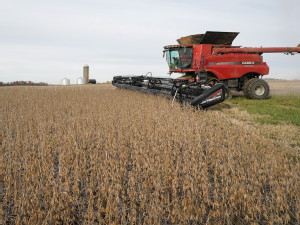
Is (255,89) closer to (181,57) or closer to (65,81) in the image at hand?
(181,57)

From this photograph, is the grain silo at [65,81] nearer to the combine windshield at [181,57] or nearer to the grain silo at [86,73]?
the grain silo at [86,73]

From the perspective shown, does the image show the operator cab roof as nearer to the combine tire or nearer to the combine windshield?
the combine windshield

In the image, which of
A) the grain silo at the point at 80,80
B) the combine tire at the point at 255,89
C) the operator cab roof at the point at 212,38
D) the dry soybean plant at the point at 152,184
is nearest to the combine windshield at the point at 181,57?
the operator cab roof at the point at 212,38

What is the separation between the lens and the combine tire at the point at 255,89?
9443 millimetres

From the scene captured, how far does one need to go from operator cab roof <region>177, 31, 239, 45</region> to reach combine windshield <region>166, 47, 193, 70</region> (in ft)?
1.88

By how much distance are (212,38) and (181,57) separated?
1.36 m

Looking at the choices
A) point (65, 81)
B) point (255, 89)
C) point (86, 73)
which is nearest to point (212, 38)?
point (255, 89)

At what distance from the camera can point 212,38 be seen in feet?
31.5

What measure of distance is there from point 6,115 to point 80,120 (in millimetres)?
2255

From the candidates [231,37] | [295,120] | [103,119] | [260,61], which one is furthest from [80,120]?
[260,61]

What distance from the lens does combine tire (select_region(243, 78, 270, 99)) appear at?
9.44m

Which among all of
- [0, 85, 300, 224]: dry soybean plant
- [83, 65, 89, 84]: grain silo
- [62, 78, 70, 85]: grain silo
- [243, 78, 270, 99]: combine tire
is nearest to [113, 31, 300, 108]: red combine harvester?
[243, 78, 270, 99]: combine tire

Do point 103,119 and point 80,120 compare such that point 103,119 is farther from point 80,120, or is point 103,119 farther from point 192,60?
point 192,60

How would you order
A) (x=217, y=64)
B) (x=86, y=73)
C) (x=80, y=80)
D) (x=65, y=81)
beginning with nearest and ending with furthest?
(x=217, y=64), (x=65, y=81), (x=80, y=80), (x=86, y=73)
